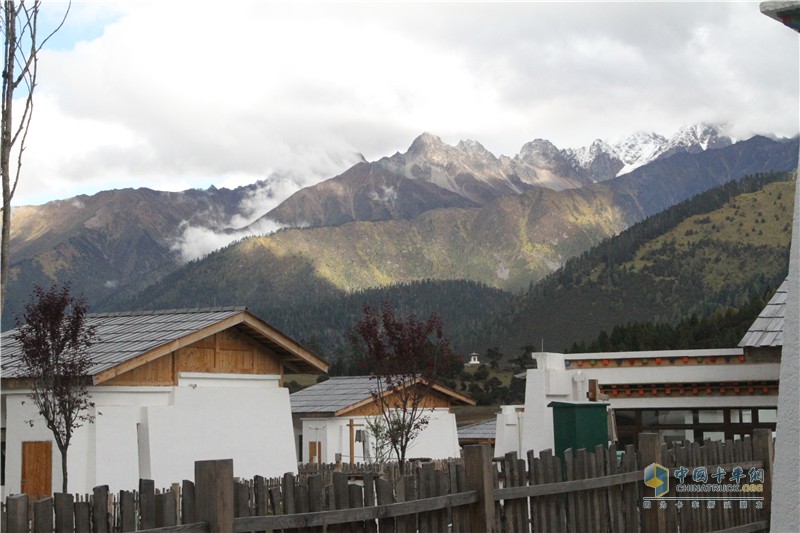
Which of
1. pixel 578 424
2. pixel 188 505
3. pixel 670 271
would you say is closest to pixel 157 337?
pixel 578 424

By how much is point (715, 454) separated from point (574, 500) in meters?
2.67

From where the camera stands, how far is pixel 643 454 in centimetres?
1045

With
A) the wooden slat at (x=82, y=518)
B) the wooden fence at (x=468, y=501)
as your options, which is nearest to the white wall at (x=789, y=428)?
the wooden fence at (x=468, y=501)

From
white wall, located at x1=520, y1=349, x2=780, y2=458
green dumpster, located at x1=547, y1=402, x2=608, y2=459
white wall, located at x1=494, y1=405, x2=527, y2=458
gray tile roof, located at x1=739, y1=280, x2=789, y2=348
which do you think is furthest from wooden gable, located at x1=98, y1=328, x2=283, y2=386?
gray tile roof, located at x1=739, y1=280, x2=789, y2=348

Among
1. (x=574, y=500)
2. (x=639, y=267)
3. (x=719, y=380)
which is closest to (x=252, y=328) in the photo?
(x=719, y=380)

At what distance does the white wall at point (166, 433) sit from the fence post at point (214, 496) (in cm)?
1285

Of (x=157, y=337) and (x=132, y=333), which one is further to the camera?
(x=132, y=333)

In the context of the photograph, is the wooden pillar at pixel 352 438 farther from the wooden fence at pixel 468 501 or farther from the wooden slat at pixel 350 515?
the wooden slat at pixel 350 515

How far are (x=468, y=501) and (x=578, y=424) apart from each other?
17.5ft

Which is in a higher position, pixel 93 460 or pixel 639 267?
pixel 639 267

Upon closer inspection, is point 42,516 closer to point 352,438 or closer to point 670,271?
point 352,438

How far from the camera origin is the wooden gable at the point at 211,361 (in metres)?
19.1

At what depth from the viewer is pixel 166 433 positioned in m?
19.2

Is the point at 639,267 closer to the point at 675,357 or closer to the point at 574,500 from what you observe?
the point at 675,357
